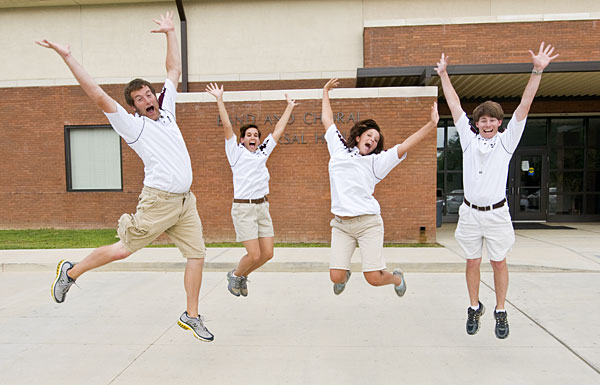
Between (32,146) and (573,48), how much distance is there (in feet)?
53.0

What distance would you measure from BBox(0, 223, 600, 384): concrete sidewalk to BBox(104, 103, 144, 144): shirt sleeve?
184 cm

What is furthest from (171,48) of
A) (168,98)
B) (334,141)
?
(334,141)

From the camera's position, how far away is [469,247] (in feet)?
12.4

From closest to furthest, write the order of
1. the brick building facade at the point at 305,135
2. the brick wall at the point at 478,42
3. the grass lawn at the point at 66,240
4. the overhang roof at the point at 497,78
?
the grass lawn at the point at 66,240 < the brick building facade at the point at 305,135 < the overhang roof at the point at 497,78 < the brick wall at the point at 478,42

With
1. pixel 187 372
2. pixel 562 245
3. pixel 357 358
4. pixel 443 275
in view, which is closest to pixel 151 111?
pixel 187 372

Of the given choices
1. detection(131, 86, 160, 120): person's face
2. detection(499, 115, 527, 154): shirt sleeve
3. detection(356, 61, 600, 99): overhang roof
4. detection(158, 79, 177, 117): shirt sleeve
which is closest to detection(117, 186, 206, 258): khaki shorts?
detection(131, 86, 160, 120): person's face

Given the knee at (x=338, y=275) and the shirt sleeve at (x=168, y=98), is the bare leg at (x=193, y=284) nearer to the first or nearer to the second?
the knee at (x=338, y=275)

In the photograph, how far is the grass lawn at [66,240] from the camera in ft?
30.2

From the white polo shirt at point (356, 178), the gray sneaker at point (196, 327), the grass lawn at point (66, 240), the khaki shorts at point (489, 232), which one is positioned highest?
the white polo shirt at point (356, 178)

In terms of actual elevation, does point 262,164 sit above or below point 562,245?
above

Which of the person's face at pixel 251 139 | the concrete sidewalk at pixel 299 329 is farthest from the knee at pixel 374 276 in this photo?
the person's face at pixel 251 139

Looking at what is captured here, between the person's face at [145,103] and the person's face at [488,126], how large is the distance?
9.27ft

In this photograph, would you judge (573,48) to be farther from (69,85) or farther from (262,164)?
(69,85)

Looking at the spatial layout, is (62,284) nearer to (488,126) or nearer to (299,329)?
(299,329)
